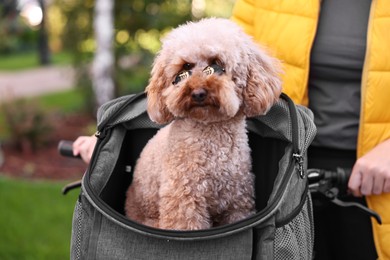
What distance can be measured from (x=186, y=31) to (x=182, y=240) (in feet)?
2.40

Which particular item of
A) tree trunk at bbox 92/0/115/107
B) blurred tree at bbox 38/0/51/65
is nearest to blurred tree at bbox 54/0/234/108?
tree trunk at bbox 92/0/115/107

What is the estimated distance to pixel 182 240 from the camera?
152 cm

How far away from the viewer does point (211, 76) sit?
6.19 feet

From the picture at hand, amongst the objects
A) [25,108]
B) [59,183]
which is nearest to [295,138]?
[59,183]

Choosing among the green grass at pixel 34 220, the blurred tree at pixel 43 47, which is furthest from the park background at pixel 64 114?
the blurred tree at pixel 43 47

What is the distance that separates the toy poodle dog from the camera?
6.15ft

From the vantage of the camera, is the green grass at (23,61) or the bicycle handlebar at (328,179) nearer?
the bicycle handlebar at (328,179)

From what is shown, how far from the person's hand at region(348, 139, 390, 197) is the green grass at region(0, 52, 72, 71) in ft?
54.7

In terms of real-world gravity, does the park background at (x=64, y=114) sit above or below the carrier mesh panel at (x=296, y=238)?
below

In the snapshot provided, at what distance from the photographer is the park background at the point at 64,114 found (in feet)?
17.2

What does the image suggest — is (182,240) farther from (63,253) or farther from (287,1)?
(63,253)

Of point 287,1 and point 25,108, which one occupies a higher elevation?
point 287,1

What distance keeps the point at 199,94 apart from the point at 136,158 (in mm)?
514

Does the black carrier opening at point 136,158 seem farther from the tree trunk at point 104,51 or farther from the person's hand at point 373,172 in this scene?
the tree trunk at point 104,51
